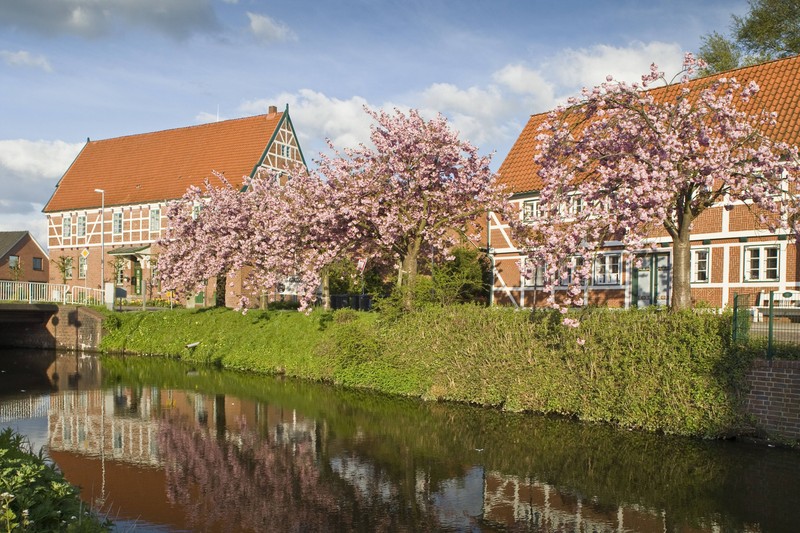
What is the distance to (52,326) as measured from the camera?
3800cm

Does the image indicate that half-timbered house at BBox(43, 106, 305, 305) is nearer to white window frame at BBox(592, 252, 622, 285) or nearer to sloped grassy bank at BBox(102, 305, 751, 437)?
sloped grassy bank at BBox(102, 305, 751, 437)

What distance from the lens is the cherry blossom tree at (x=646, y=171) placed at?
48.5 ft

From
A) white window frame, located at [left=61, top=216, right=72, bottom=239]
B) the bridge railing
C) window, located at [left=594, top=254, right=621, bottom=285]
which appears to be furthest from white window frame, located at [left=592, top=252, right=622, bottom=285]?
white window frame, located at [left=61, top=216, right=72, bottom=239]

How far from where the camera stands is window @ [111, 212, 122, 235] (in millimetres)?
49250

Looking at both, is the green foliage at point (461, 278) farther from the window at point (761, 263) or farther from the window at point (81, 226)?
the window at point (81, 226)

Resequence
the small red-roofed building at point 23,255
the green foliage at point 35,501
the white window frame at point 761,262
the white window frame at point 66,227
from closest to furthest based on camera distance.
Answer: the green foliage at point 35,501
the white window frame at point 761,262
the white window frame at point 66,227
the small red-roofed building at point 23,255

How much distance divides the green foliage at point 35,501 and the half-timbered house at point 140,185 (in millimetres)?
37080

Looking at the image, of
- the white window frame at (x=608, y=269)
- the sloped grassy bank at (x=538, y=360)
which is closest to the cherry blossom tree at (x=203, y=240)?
the sloped grassy bank at (x=538, y=360)

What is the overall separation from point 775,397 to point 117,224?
4415cm

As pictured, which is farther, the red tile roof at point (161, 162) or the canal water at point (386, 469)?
the red tile roof at point (161, 162)

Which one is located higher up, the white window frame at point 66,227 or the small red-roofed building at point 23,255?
the white window frame at point 66,227

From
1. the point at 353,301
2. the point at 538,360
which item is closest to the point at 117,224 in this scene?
the point at 353,301

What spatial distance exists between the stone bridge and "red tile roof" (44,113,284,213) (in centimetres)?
1150

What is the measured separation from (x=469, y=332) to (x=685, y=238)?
602 cm
